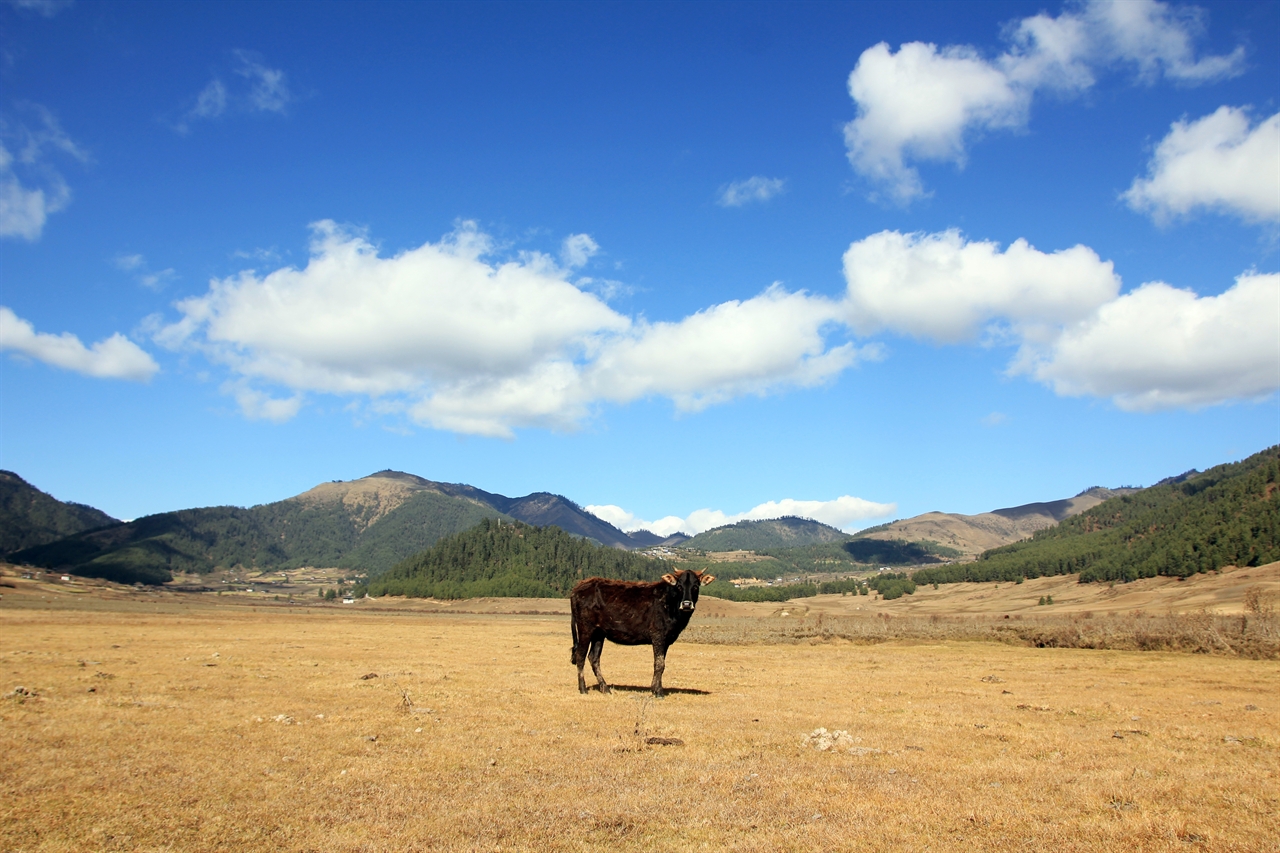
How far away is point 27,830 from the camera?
9.95m

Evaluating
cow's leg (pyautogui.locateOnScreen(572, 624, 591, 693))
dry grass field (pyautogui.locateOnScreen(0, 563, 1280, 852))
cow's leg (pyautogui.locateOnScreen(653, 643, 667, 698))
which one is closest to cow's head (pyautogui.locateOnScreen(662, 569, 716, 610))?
cow's leg (pyautogui.locateOnScreen(653, 643, 667, 698))

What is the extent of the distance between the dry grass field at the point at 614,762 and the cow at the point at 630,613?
1868 mm

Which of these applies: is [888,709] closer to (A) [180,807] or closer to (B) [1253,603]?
(A) [180,807]

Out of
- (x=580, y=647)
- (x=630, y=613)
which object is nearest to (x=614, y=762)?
(x=630, y=613)

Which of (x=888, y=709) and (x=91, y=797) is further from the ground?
(x=91, y=797)

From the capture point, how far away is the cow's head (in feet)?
81.8

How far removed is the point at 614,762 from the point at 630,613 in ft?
39.4

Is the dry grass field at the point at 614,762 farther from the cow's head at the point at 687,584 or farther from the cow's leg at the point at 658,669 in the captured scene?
the cow's head at the point at 687,584

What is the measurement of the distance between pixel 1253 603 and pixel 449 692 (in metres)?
73.2

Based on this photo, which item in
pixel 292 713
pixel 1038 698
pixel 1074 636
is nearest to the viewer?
pixel 292 713

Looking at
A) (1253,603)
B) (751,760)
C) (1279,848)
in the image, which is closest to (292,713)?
(751,760)

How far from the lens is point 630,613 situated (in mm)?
26484

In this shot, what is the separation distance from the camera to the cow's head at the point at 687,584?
24938 millimetres

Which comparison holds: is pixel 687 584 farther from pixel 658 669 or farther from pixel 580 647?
pixel 580 647
